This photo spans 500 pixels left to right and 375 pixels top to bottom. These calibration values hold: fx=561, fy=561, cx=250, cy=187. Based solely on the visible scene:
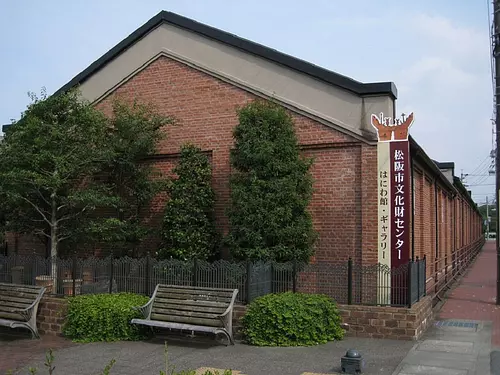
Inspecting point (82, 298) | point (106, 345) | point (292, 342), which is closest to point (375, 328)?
point (292, 342)

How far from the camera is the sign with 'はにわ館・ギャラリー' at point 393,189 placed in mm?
11094

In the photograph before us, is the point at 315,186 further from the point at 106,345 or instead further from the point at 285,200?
the point at 106,345

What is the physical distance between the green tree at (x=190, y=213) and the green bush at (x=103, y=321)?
222 centimetres

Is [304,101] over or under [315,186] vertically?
over

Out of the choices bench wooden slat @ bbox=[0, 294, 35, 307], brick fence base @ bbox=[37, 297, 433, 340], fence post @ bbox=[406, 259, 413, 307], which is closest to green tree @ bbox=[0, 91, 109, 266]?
bench wooden slat @ bbox=[0, 294, 35, 307]

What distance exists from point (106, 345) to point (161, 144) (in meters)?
6.44

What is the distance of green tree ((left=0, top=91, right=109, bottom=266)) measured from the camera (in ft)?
40.9

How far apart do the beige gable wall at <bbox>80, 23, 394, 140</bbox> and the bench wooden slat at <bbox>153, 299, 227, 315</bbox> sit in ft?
16.8

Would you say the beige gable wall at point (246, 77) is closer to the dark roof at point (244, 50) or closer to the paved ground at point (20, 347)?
the dark roof at point (244, 50)

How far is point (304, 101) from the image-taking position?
42.8ft


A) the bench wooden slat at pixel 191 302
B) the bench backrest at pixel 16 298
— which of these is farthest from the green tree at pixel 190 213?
the bench backrest at pixel 16 298

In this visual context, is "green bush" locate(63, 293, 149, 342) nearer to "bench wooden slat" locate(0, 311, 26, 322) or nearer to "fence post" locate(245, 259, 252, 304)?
"bench wooden slat" locate(0, 311, 26, 322)

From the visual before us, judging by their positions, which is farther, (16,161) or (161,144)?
(161,144)

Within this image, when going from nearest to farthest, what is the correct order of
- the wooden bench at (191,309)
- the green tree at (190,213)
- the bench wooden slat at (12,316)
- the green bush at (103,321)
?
1. the wooden bench at (191,309)
2. the green bush at (103,321)
3. the bench wooden slat at (12,316)
4. the green tree at (190,213)
